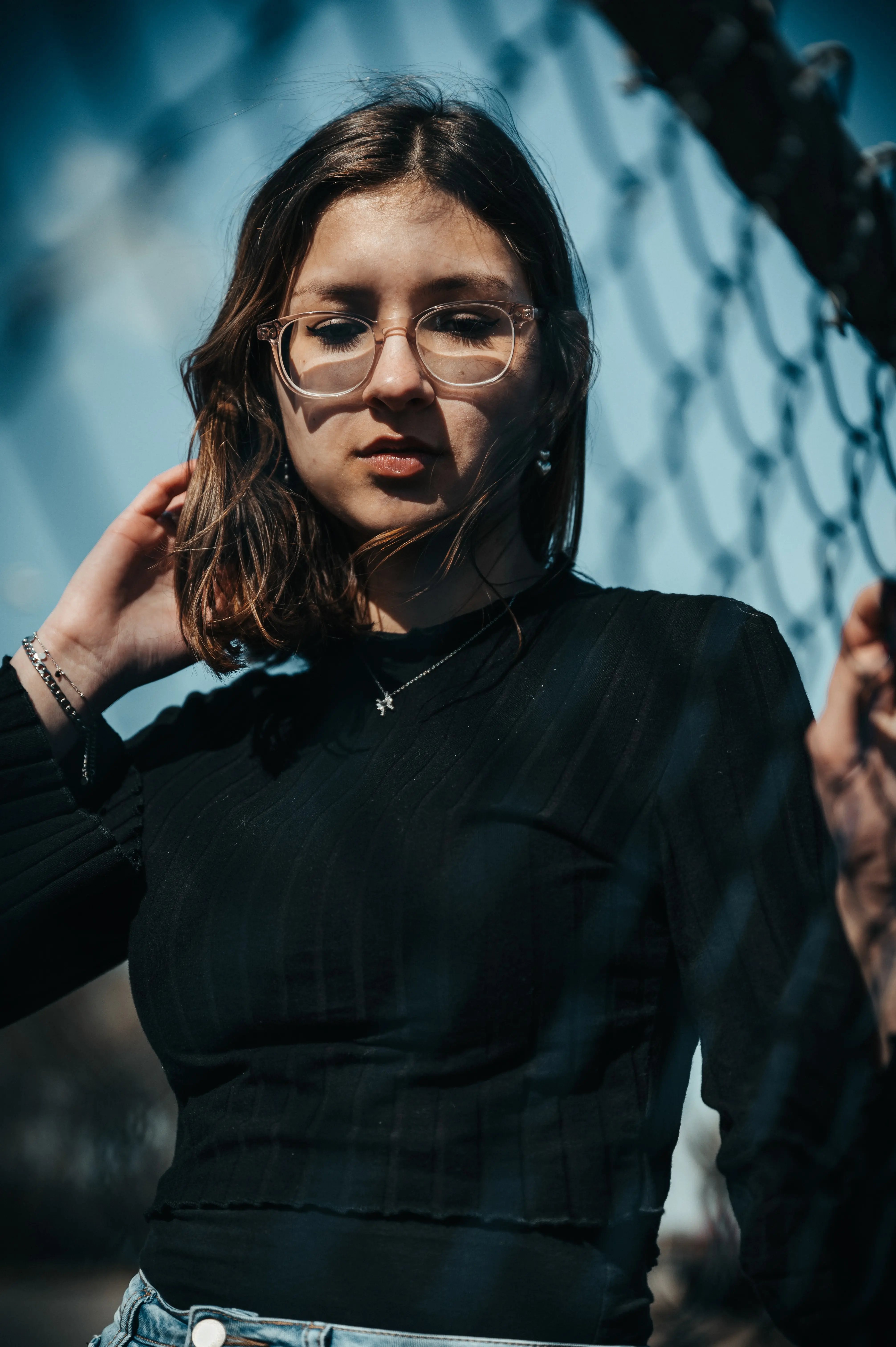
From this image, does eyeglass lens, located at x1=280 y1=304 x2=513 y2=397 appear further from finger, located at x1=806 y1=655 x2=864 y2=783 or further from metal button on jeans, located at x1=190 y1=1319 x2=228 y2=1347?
metal button on jeans, located at x1=190 y1=1319 x2=228 y2=1347

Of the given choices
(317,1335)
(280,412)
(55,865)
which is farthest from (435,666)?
(317,1335)

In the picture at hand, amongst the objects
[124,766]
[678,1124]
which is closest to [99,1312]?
[124,766]

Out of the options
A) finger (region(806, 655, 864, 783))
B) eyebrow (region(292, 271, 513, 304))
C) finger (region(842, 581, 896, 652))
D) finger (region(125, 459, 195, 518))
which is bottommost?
finger (region(806, 655, 864, 783))

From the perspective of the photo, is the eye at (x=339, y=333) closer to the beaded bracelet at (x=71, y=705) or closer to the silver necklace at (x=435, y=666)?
the silver necklace at (x=435, y=666)

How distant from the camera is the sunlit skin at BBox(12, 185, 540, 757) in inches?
56.4

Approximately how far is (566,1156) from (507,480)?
0.88 metres

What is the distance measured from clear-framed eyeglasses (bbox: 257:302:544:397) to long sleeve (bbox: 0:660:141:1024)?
2.19 ft

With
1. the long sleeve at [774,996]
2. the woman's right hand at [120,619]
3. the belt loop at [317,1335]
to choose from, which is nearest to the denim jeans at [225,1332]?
the belt loop at [317,1335]

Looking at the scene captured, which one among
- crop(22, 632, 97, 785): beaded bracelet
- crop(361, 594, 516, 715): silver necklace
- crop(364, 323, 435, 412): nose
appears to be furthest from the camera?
crop(22, 632, 97, 785): beaded bracelet

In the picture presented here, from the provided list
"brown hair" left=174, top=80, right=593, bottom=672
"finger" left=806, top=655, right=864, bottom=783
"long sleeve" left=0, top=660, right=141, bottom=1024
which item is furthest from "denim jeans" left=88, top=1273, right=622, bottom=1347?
"brown hair" left=174, top=80, right=593, bottom=672

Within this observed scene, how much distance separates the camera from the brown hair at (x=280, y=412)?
1554 millimetres

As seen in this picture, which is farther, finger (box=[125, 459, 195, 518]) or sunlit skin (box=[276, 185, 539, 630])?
finger (box=[125, 459, 195, 518])

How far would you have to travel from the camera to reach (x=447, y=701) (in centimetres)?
149

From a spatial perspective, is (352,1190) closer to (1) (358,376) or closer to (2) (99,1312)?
(1) (358,376)
